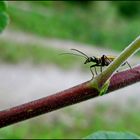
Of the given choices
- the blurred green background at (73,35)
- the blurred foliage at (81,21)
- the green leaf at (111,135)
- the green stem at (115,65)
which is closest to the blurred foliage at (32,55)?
the blurred green background at (73,35)

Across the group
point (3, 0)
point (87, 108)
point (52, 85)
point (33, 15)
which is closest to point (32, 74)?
point (52, 85)

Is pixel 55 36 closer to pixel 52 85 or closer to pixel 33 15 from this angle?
pixel 33 15

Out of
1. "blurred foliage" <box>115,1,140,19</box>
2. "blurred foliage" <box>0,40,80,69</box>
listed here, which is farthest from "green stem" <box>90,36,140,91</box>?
"blurred foliage" <box>115,1,140,19</box>

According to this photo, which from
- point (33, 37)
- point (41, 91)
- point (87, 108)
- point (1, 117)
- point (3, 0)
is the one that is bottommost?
point (1, 117)

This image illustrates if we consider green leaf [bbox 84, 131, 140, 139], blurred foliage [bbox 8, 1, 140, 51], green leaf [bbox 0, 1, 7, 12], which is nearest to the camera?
green leaf [bbox 84, 131, 140, 139]

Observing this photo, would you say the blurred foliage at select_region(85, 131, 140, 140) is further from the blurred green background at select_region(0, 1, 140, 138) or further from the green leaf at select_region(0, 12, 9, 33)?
the blurred green background at select_region(0, 1, 140, 138)

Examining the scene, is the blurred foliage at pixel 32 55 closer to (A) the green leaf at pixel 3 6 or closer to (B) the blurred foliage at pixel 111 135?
(A) the green leaf at pixel 3 6

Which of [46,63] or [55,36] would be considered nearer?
[46,63]

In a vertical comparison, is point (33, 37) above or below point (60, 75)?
above
